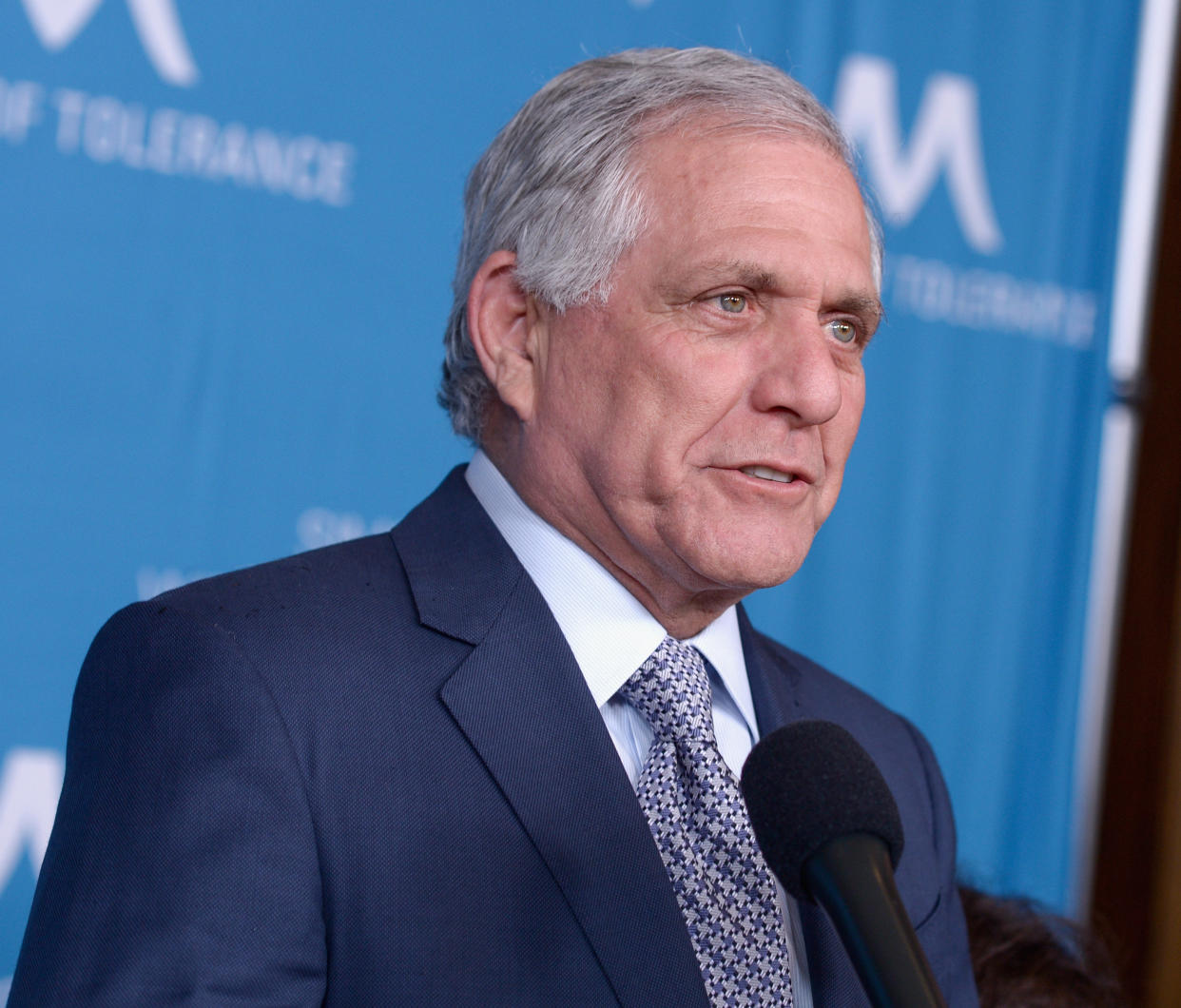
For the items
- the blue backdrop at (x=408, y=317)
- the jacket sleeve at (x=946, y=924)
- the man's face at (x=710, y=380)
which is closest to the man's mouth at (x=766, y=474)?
the man's face at (x=710, y=380)

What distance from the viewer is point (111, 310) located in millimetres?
2119

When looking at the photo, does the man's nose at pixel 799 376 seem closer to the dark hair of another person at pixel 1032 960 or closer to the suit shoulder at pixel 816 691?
the suit shoulder at pixel 816 691

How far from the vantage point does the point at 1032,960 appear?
170 centimetres

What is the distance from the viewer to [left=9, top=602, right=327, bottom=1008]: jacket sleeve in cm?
104

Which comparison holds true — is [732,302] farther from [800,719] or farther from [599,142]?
[800,719]

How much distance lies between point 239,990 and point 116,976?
92mm

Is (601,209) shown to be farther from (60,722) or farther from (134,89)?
(60,722)

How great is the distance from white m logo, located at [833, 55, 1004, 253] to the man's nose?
1.47 m

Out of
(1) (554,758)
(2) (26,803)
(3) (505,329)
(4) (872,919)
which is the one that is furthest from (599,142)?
(2) (26,803)

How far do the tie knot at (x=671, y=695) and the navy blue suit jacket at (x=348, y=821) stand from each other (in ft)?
0.27

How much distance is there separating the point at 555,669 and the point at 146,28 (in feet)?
4.50

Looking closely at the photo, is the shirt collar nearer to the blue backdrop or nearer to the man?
the man

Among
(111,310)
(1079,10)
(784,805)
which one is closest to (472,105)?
(111,310)

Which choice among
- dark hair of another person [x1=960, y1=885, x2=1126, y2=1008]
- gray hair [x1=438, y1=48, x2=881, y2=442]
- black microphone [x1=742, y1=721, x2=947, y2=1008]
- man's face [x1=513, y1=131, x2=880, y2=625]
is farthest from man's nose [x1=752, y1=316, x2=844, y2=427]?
dark hair of another person [x1=960, y1=885, x2=1126, y2=1008]
